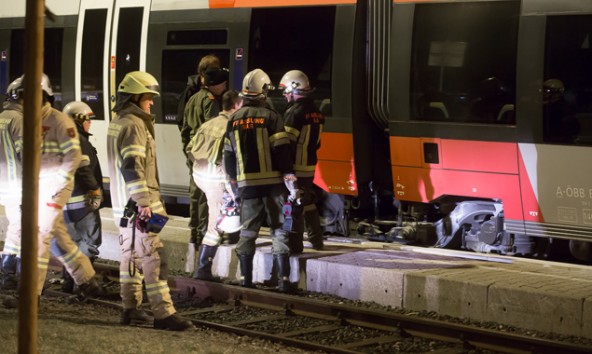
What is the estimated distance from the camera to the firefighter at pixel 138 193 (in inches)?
347

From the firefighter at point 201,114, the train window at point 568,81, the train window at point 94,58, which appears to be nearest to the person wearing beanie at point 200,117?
the firefighter at point 201,114

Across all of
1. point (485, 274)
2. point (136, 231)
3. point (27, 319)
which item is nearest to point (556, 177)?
point (485, 274)

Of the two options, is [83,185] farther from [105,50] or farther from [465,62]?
[105,50]

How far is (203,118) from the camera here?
12.0m

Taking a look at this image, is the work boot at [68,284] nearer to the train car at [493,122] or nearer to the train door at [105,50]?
the train car at [493,122]

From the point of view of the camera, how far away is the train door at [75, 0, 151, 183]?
15023 millimetres

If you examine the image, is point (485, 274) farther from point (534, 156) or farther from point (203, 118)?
point (203, 118)

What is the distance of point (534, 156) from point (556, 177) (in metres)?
0.32

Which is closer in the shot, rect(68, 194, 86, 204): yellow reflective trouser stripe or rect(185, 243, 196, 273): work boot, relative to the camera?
rect(68, 194, 86, 204): yellow reflective trouser stripe

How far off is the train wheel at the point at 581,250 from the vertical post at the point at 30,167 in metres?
7.10

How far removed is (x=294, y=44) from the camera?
13242mm

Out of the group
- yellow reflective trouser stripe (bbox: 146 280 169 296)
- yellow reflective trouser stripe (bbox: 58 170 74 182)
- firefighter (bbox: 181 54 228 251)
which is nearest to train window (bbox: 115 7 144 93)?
firefighter (bbox: 181 54 228 251)

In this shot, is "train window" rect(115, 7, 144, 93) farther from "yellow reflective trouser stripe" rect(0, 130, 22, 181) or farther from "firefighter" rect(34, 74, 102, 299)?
"firefighter" rect(34, 74, 102, 299)

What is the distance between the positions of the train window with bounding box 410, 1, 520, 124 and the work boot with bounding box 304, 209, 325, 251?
156cm
